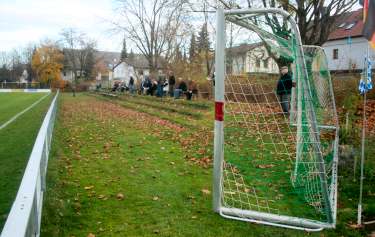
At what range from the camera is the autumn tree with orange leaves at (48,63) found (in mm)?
85312

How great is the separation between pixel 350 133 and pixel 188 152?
360 cm

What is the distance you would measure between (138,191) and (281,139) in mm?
3596

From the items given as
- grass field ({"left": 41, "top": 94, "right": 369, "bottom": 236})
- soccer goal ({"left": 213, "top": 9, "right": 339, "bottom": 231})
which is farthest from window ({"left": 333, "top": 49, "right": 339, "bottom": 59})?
soccer goal ({"left": 213, "top": 9, "right": 339, "bottom": 231})

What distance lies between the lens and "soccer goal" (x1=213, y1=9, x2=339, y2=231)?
5113mm

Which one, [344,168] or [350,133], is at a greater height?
[350,133]

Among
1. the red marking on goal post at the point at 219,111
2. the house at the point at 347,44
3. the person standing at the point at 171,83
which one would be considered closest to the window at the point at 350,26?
the house at the point at 347,44

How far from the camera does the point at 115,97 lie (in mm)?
34812

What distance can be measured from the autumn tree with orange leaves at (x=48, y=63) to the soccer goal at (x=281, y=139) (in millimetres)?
80019

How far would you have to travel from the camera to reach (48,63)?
283 ft

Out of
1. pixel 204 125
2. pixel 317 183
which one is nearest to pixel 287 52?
pixel 317 183

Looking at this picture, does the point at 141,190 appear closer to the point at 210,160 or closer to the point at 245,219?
the point at 245,219

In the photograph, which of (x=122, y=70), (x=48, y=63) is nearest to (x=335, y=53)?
(x=48, y=63)

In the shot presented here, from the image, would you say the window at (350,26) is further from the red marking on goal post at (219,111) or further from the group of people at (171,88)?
the red marking on goal post at (219,111)

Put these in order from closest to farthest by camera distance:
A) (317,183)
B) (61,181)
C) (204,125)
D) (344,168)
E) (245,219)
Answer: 1. (245,219)
2. (317,183)
3. (61,181)
4. (344,168)
5. (204,125)
